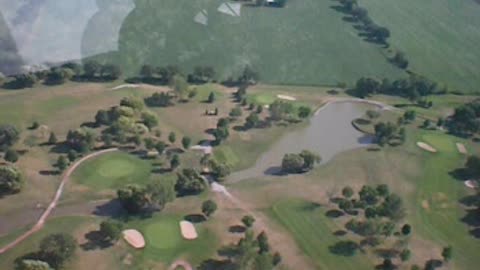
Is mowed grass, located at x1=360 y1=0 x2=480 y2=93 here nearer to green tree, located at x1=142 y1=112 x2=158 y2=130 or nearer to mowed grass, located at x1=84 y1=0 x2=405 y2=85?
mowed grass, located at x1=84 y1=0 x2=405 y2=85

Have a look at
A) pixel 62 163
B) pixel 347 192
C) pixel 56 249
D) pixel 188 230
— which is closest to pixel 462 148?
pixel 347 192

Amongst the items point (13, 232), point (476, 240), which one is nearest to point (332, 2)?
point (476, 240)

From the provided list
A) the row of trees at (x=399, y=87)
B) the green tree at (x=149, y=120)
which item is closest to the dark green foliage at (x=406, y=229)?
the row of trees at (x=399, y=87)

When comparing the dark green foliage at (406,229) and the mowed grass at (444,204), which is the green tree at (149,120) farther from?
the mowed grass at (444,204)

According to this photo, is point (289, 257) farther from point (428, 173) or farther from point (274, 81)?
point (274, 81)

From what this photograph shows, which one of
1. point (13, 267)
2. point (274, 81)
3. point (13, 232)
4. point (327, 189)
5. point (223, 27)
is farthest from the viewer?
point (223, 27)
